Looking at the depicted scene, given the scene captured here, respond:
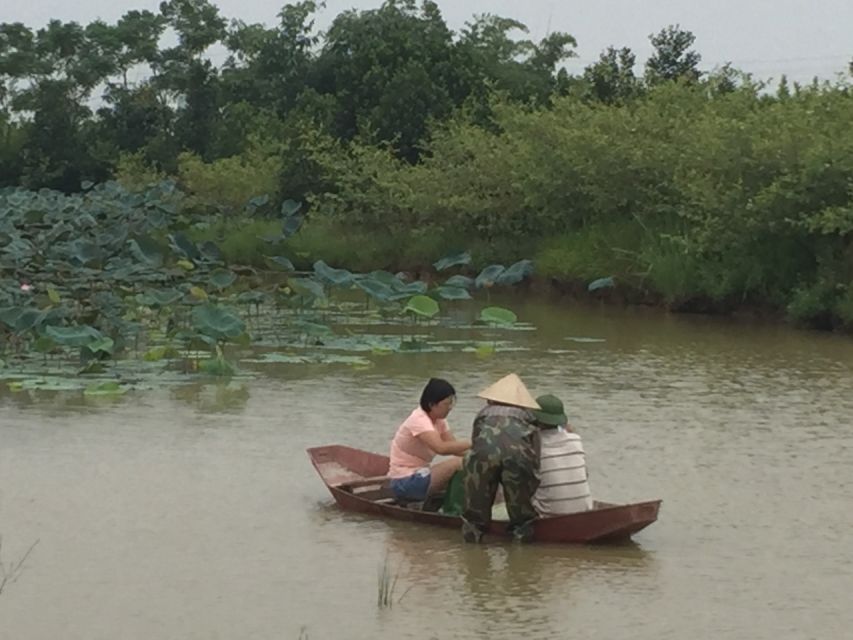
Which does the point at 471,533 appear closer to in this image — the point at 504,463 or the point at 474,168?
the point at 504,463

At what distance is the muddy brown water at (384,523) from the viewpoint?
747cm

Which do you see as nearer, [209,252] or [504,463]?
[504,463]

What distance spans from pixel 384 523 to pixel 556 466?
3.61 ft

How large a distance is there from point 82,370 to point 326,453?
5271 mm

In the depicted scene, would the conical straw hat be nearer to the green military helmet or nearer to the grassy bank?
the green military helmet

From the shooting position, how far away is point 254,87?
152 ft

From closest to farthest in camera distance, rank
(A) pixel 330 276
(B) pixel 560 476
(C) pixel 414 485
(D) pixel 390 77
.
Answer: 1. (B) pixel 560 476
2. (C) pixel 414 485
3. (A) pixel 330 276
4. (D) pixel 390 77

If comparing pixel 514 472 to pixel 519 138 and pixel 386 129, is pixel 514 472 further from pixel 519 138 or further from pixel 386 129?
pixel 386 129

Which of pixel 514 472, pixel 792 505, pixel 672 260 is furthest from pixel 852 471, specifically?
pixel 672 260

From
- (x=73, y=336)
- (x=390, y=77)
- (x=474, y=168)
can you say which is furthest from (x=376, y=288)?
(x=390, y=77)

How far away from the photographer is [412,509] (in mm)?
9211

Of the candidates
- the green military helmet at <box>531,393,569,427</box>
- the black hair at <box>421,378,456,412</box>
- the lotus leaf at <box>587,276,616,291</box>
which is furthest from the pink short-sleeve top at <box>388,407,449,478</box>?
the lotus leaf at <box>587,276,616,291</box>

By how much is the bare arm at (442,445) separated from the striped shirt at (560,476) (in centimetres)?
58

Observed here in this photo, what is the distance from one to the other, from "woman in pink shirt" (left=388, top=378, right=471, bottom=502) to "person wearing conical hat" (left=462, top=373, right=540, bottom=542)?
400mm
